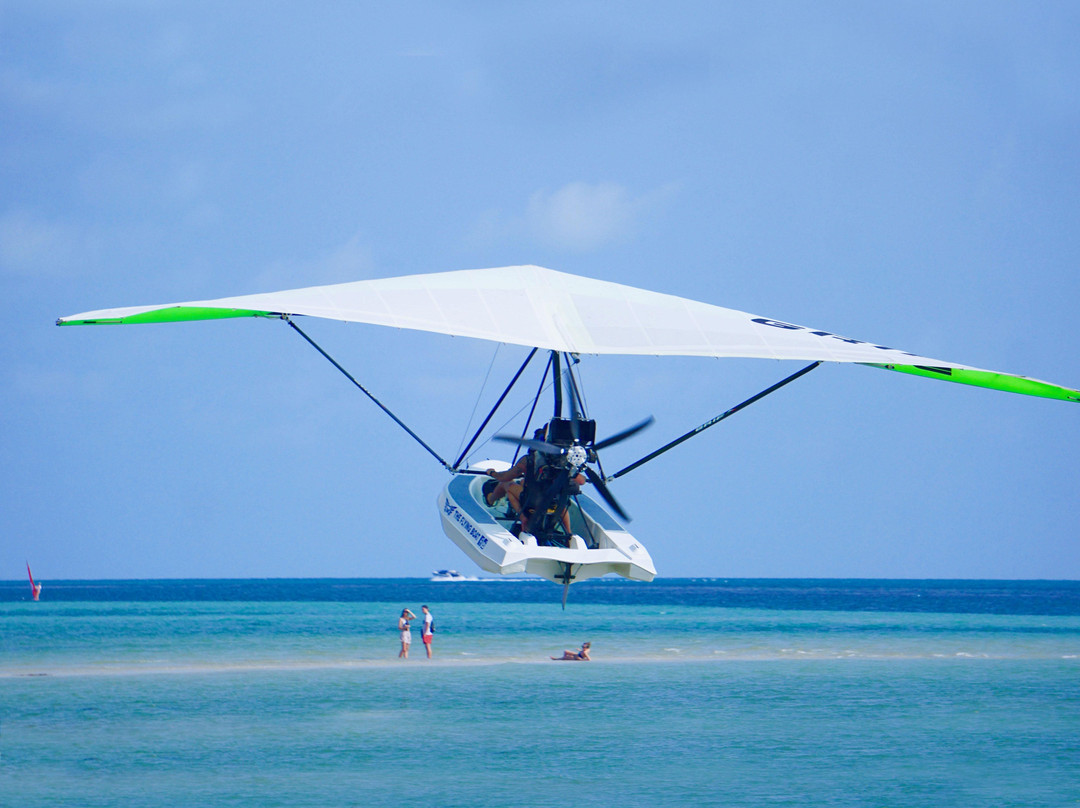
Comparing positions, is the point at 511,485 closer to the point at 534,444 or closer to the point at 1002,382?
the point at 534,444

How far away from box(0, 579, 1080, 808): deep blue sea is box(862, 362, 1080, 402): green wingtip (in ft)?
26.8

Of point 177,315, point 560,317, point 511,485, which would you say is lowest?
point 511,485

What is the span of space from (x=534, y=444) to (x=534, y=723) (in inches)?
660

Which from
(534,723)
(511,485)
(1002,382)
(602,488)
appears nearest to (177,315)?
(511,485)

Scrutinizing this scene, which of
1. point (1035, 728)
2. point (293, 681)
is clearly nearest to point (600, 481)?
point (1035, 728)

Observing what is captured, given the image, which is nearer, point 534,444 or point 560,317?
point 534,444

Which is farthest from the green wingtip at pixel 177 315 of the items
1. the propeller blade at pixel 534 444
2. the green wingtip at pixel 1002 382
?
the green wingtip at pixel 1002 382

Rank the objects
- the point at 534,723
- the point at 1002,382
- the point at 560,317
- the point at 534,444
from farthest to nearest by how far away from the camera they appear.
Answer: the point at 534,723, the point at 1002,382, the point at 560,317, the point at 534,444

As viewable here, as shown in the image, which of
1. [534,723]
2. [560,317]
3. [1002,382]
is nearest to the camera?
[560,317]

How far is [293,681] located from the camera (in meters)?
37.9

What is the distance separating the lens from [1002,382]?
18000 millimetres

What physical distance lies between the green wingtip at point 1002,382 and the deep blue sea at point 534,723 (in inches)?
321

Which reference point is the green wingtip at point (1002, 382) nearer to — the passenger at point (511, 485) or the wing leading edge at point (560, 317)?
the wing leading edge at point (560, 317)

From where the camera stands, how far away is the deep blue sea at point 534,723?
2292 cm
